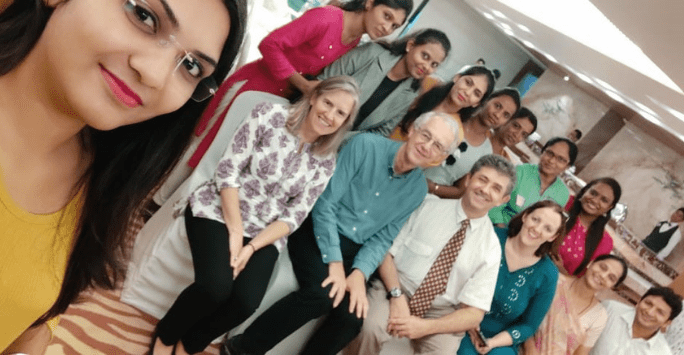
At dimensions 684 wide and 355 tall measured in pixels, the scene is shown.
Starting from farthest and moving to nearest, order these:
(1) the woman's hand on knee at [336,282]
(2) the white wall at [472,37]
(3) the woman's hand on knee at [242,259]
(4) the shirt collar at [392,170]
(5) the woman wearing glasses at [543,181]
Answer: (2) the white wall at [472,37]
(5) the woman wearing glasses at [543,181]
(4) the shirt collar at [392,170]
(1) the woman's hand on knee at [336,282]
(3) the woman's hand on knee at [242,259]

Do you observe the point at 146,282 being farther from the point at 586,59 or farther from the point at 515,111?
the point at 586,59

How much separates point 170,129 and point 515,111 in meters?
2.89

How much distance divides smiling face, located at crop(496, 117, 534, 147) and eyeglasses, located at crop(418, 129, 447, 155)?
1159 mm

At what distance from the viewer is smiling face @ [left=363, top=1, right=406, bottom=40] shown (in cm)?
236

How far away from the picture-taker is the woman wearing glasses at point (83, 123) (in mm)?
615

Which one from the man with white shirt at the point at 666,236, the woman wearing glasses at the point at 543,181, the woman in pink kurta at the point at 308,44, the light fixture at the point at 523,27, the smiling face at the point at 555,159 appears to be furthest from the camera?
the light fixture at the point at 523,27

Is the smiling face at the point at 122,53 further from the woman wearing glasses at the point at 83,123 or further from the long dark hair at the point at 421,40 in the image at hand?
the long dark hair at the point at 421,40

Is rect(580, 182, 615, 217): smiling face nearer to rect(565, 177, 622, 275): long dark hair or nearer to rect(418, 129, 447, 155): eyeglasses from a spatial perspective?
rect(565, 177, 622, 275): long dark hair

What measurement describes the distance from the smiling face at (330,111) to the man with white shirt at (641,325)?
2645 millimetres

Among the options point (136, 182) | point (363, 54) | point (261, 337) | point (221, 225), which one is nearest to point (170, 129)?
point (136, 182)

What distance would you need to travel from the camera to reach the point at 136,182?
93 cm

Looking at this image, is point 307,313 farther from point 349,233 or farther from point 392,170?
point 392,170

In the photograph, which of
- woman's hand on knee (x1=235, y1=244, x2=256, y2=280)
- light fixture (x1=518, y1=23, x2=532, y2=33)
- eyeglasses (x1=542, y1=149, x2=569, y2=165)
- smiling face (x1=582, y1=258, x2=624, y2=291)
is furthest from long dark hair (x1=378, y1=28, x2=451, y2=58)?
smiling face (x1=582, y1=258, x2=624, y2=291)

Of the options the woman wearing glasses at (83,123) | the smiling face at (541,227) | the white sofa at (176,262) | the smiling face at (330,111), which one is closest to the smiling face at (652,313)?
the smiling face at (541,227)
